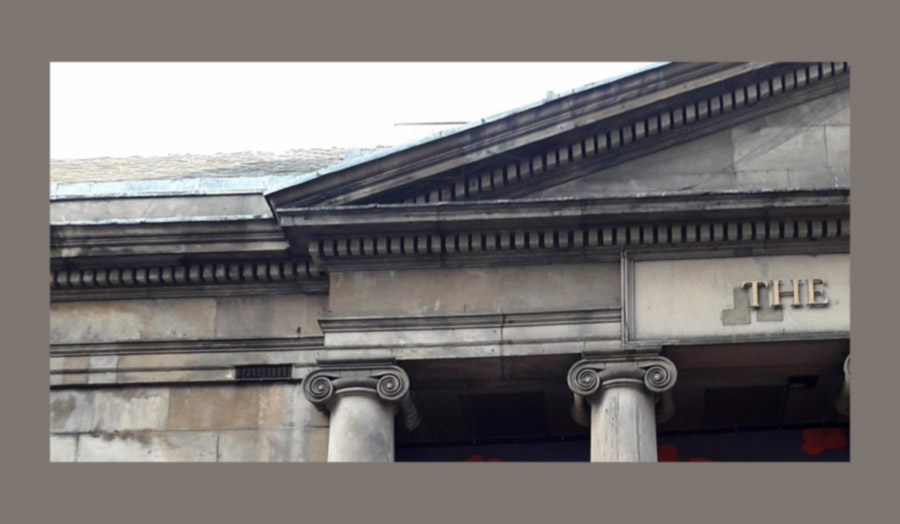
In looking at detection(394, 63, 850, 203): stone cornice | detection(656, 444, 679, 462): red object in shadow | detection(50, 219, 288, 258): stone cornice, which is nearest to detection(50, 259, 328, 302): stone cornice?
detection(50, 219, 288, 258): stone cornice

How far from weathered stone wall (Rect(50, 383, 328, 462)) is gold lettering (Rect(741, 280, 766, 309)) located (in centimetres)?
563

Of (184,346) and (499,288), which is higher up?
(499,288)

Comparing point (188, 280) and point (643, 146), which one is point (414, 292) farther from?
point (643, 146)

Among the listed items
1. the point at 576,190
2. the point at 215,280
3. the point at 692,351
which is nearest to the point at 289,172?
the point at 215,280

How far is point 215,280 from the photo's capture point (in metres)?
30.2

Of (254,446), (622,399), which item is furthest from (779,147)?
(254,446)

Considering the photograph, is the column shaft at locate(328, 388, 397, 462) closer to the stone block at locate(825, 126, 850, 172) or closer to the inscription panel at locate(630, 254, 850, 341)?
Answer: the inscription panel at locate(630, 254, 850, 341)

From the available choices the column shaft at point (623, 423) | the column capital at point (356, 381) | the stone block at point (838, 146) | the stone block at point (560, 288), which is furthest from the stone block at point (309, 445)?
the stone block at point (838, 146)

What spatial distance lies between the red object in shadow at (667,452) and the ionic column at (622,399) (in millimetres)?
2095

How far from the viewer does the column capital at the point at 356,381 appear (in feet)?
93.4

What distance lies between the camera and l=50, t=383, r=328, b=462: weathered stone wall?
96.0 feet

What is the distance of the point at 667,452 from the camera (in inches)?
1204

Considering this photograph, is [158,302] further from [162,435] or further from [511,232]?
[511,232]

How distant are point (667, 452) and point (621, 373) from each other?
112 inches
